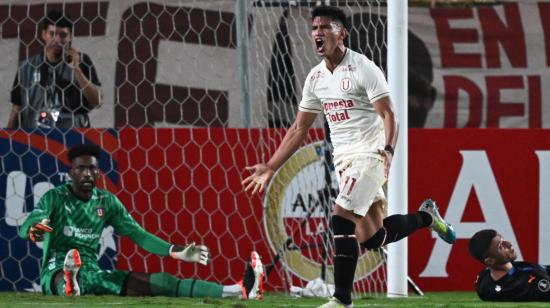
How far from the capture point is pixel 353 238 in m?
7.19

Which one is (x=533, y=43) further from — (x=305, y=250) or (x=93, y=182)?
(x=93, y=182)

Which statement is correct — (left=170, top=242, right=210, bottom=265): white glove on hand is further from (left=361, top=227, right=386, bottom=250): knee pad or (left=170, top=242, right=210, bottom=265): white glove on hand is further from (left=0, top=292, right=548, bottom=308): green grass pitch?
(left=361, top=227, right=386, bottom=250): knee pad

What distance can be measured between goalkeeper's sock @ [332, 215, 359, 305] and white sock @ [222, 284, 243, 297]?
1.95 metres

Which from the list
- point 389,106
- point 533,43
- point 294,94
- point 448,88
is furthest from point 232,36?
point 389,106

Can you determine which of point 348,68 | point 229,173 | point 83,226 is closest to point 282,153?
point 348,68

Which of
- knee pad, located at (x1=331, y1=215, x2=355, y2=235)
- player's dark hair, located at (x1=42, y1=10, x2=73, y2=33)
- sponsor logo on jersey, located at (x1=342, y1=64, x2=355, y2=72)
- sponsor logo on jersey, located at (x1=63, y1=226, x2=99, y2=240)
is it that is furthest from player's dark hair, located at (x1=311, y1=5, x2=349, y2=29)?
player's dark hair, located at (x1=42, y1=10, x2=73, y2=33)

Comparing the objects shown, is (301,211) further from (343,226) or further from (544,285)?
(343,226)

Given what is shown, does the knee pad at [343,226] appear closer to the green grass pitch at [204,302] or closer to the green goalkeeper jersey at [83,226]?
the green grass pitch at [204,302]

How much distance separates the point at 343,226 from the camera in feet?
23.6

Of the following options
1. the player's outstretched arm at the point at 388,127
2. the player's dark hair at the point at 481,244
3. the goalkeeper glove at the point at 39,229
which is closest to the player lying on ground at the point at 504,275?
the player's dark hair at the point at 481,244

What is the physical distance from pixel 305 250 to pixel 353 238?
2848 mm

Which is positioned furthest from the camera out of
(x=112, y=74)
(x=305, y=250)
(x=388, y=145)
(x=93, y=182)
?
(x=112, y=74)

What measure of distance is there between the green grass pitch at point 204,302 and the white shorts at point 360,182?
0.75 metres

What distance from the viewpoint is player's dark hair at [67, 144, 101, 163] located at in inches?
366
